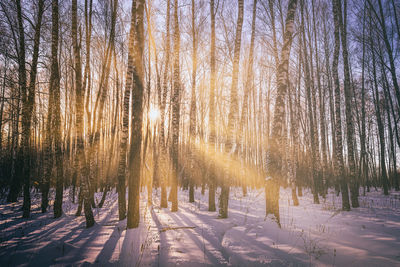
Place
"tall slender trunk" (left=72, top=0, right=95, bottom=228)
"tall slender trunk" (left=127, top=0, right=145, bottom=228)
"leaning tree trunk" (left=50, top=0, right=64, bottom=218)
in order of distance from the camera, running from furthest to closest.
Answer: "leaning tree trunk" (left=50, top=0, right=64, bottom=218)
"tall slender trunk" (left=72, top=0, right=95, bottom=228)
"tall slender trunk" (left=127, top=0, right=145, bottom=228)

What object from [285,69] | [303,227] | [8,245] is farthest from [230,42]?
[8,245]

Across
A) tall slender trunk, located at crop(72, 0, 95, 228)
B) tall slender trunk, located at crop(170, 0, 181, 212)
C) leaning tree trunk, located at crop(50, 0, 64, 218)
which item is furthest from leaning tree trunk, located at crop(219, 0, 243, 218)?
leaning tree trunk, located at crop(50, 0, 64, 218)

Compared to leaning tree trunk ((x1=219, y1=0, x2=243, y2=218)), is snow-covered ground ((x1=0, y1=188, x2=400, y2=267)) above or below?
below

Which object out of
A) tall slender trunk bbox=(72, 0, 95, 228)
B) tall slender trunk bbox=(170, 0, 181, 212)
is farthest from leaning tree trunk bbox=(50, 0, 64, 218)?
tall slender trunk bbox=(170, 0, 181, 212)

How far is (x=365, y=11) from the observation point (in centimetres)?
1248

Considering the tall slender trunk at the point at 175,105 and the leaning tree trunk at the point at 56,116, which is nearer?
the leaning tree trunk at the point at 56,116

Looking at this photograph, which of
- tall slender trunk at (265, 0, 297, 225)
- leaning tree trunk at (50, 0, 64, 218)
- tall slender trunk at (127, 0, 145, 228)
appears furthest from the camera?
leaning tree trunk at (50, 0, 64, 218)

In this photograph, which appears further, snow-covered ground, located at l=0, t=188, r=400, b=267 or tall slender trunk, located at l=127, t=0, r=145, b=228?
tall slender trunk, located at l=127, t=0, r=145, b=228

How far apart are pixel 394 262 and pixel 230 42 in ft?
40.4

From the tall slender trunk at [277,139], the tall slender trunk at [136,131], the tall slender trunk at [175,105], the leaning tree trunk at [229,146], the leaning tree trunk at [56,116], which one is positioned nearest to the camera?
the tall slender trunk at [136,131]

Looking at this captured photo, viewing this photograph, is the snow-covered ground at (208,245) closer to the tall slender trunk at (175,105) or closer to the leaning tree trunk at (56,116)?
the leaning tree trunk at (56,116)

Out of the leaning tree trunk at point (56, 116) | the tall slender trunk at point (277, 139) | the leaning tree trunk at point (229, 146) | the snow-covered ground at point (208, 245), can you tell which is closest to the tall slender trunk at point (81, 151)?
the snow-covered ground at point (208, 245)

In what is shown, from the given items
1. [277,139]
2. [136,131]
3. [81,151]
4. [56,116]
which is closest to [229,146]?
[277,139]

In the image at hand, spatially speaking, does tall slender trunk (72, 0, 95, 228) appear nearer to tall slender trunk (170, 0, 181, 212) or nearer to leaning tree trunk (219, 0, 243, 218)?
tall slender trunk (170, 0, 181, 212)
